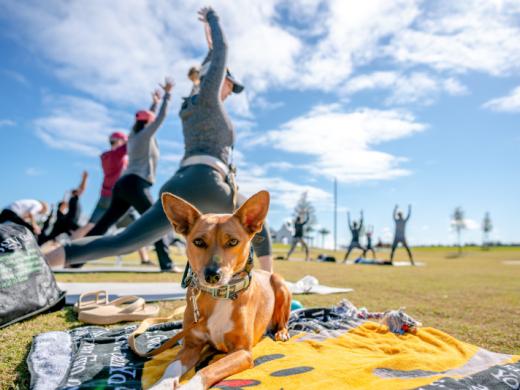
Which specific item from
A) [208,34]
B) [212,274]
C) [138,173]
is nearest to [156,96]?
[138,173]

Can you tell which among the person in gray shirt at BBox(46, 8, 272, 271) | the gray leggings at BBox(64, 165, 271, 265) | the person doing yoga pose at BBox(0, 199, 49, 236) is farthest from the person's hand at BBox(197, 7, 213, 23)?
the person doing yoga pose at BBox(0, 199, 49, 236)

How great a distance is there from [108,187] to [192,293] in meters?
7.96

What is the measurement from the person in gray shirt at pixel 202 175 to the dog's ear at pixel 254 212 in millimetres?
1835

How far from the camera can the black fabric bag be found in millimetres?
3180

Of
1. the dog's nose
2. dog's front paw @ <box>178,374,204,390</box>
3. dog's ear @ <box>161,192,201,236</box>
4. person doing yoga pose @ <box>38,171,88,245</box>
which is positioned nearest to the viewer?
dog's front paw @ <box>178,374,204,390</box>

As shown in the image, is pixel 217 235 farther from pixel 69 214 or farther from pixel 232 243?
pixel 69 214

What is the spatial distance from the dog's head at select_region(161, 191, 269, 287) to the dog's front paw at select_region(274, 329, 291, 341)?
0.87 m

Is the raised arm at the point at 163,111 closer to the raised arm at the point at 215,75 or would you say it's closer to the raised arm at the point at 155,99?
the raised arm at the point at 155,99

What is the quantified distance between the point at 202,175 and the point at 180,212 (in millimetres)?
1952

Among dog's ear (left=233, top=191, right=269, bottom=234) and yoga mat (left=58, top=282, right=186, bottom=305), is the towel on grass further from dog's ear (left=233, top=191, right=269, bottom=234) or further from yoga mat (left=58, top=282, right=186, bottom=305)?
yoga mat (left=58, top=282, right=186, bottom=305)

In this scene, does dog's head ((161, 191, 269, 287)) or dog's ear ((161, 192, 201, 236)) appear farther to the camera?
dog's ear ((161, 192, 201, 236))

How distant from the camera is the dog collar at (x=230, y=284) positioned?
237 cm

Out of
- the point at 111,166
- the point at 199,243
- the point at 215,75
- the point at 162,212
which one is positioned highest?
the point at 215,75

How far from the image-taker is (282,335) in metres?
2.95
